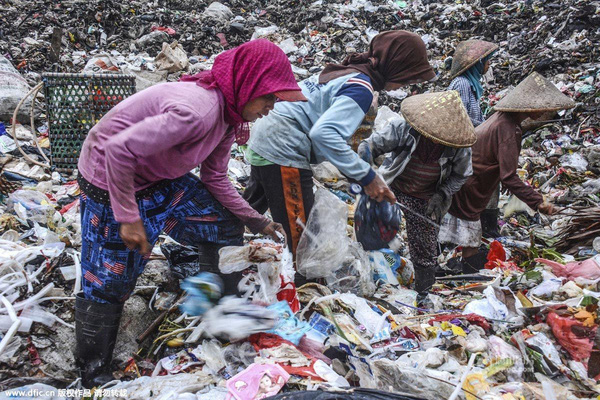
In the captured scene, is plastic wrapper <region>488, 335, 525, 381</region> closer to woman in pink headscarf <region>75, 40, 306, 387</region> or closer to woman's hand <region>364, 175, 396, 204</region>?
woman's hand <region>364, 175, 396, 204</region>

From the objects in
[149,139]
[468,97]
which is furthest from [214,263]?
[468,97]

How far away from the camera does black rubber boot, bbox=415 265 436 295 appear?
10.5ft

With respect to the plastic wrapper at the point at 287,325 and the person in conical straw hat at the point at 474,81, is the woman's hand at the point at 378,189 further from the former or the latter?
the person in conical straw hat at the point at 474,81

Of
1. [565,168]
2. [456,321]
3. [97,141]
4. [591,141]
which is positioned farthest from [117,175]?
[591,141]

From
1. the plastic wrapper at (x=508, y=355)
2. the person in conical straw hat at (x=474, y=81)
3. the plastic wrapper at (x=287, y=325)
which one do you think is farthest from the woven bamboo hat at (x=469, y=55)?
the plastic wrapper at (x=287, y=325)

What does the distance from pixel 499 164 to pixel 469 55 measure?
4.48ft

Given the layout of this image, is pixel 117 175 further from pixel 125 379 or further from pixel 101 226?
pixel 125 379

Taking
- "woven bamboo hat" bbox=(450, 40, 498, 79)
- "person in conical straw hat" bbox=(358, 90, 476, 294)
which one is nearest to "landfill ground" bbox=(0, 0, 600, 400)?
"person in conical straw hat" bbox=(358, 90, 476, 294)

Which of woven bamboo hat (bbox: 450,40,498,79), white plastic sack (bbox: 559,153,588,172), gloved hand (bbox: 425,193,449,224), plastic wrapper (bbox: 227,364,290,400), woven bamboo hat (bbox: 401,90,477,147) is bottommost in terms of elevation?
white plastic sack (bbox: 559,153,588,172)

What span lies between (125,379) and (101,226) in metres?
0.74

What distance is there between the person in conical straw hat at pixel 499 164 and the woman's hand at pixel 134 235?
2572 mm

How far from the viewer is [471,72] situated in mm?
4312

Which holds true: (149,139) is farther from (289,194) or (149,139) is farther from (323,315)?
(323,315)

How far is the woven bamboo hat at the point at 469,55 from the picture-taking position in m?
4.24
